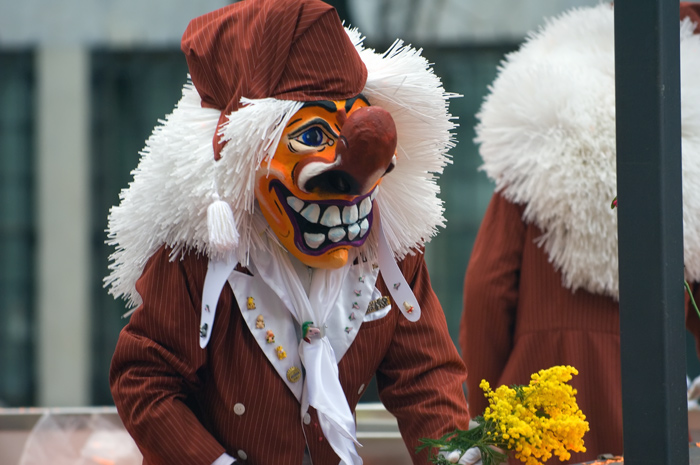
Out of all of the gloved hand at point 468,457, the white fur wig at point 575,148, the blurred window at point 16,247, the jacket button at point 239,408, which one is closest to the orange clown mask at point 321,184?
the jacket button at point 239,408

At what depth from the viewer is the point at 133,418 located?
136cm

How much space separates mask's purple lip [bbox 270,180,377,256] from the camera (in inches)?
54.1

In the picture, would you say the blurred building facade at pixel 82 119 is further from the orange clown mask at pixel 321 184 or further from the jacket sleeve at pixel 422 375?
the orange clown mask at pixel 321 184

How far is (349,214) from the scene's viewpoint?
4.54 feet

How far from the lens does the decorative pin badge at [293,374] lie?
1.42 meters

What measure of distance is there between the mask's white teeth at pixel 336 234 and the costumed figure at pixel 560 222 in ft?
2.18

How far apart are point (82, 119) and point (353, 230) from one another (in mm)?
2702

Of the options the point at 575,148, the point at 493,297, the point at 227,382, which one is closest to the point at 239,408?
the point at 227,382

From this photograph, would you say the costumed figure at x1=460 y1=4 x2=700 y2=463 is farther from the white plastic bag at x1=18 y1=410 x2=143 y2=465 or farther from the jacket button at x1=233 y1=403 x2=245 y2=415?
the white plastic bag at x1=18 y1=410 x2=143 y2=465

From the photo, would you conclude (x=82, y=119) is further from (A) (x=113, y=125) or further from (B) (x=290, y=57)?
(B) (x=290, y=57)

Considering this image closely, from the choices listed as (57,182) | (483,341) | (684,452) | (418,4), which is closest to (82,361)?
(57,182)

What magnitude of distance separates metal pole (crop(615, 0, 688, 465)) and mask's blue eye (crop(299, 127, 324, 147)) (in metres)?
0.48

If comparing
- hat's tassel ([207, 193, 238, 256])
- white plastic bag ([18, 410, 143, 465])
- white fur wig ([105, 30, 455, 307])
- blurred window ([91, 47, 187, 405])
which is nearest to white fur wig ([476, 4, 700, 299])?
white fur wig ([105, 30, 455, 307])

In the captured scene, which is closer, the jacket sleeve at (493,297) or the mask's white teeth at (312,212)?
the mask's white teeth at (312,212)
